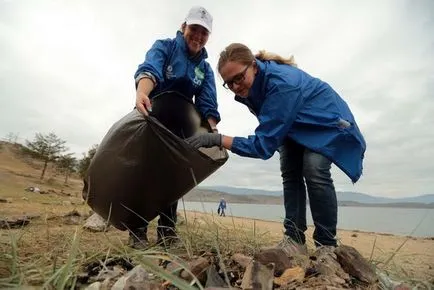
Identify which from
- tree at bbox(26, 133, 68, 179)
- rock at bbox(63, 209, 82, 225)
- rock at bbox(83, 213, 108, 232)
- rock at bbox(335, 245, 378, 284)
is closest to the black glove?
rock at bbox(335, 245, 378, 284)

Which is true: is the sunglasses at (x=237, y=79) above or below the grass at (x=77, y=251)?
above

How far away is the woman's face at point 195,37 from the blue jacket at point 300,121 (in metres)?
0.48

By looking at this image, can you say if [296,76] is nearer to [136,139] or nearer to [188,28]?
[188,28]

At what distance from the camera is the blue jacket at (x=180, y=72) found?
248 cm

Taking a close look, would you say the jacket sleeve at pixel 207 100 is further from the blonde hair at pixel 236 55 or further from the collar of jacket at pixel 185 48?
the blonde hair at pixel 236 55

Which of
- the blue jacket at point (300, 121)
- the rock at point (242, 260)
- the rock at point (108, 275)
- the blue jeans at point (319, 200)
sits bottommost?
the rock at point (108, 275)

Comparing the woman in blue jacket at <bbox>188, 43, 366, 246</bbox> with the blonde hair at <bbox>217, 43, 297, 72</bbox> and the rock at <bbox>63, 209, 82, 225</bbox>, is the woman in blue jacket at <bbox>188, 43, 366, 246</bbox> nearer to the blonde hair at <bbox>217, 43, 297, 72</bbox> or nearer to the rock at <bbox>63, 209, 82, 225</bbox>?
the blonde hair at <bbox>217, 43, 297, 72</bbox>

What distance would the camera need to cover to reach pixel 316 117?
2.19 meters

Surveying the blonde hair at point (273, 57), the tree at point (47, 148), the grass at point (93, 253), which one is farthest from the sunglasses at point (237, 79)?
the tree at point (47, 148)

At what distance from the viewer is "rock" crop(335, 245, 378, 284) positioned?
59.5 inches

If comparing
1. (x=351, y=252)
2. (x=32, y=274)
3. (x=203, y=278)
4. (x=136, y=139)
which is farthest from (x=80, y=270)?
(x=351, y=252)

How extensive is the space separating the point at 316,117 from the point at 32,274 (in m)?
1.65

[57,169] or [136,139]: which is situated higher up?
[57,169]

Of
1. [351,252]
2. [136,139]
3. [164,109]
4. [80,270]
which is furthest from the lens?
[164,109]
